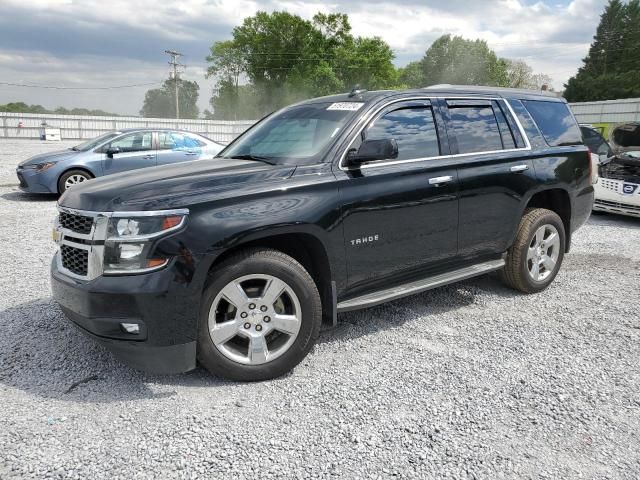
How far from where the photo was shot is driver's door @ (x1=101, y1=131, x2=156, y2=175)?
1062 cm

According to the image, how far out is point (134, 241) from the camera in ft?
9.40

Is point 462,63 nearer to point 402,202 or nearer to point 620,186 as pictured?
point 620,186

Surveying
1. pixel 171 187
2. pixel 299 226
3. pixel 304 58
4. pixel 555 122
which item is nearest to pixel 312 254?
pixel 299 226

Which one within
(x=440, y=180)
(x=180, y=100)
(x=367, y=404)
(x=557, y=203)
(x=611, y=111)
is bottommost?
(x=367, y=404)

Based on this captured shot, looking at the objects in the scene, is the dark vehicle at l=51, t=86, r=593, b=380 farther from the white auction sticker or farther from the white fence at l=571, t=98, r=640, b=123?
the white fence at l=571, t=98, r=640, b=123

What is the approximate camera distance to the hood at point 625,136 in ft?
39.1

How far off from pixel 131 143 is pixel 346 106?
8107 mm

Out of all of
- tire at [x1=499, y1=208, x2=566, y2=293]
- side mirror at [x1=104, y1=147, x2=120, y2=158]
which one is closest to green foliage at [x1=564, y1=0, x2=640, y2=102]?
side mirror at [x1=104, y1=147, x2=120, y2=158]

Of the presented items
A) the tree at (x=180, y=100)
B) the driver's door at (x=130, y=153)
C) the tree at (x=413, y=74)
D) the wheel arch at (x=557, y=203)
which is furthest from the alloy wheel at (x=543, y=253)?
the tree at (x=180, y=100)

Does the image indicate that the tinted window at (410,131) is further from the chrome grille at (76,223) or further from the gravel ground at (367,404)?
the chrome grille at (76,223)

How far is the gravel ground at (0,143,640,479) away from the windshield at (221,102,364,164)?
1468 mm

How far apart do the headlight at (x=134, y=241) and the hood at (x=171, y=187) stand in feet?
0.25

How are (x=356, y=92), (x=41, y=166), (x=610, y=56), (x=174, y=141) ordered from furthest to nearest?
1. (x=610, y=56)
2. (x=174, y=141)
3. (x=41, y=166)
4. (x=356, y=92)

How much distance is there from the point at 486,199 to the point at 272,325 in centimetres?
224
